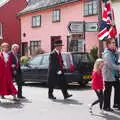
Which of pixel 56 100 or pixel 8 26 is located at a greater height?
pixel 8 26

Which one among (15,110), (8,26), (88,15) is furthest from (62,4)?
(15,110)

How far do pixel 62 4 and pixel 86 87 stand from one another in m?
16.6

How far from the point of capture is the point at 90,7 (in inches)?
1249

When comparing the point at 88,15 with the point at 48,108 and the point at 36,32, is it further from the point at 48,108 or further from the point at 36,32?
the point at 48,108

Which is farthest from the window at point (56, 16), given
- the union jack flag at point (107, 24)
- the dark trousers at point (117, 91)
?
the dark trousers at point (117, 91)

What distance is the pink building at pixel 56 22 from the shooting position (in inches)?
1241

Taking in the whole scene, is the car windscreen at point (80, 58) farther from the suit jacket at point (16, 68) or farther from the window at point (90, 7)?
the window at point (90, 7)

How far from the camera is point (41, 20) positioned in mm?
38156

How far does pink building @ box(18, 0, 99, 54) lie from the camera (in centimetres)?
3152

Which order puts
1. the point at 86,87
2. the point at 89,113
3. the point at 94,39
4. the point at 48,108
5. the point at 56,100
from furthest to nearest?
the point at 94,39 < the point at 86,87 < the point at 56,100 < the point at 48,108 < the point at 89,113

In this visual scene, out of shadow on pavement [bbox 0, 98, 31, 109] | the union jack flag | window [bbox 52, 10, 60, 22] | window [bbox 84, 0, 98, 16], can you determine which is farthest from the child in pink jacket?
window [bbox 52, 10, 60, 22]

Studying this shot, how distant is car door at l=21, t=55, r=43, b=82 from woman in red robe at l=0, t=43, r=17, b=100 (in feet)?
17.0

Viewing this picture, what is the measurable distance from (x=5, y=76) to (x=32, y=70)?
5599 millimetres

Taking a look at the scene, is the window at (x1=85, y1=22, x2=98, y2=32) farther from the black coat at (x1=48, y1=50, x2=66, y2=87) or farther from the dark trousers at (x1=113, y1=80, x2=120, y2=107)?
the dark trousers at (x1=113, y1=80, x2=120, y2=107)
